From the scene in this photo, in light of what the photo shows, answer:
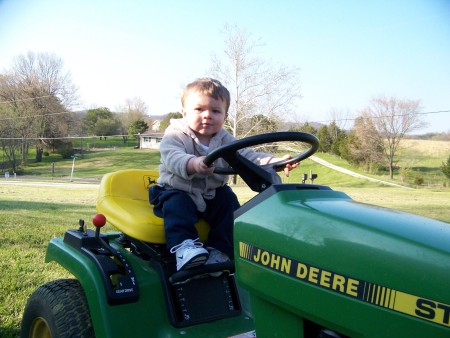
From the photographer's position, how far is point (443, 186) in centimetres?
3703

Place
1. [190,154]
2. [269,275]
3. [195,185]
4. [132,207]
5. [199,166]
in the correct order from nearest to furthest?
[269,275] < [199,166] < [190,154] < [195,185] < [132,207]

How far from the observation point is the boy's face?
2.38 metres

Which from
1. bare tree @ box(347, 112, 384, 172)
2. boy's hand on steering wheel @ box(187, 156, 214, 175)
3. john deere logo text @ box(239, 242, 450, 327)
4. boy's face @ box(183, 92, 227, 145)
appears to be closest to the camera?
john deere logo text @ box(239, 242, 450, 327)

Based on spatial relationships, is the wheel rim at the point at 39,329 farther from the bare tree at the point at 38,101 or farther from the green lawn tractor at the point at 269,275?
the bare tree at the point at 38,101

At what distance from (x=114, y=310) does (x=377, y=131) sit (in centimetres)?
5183

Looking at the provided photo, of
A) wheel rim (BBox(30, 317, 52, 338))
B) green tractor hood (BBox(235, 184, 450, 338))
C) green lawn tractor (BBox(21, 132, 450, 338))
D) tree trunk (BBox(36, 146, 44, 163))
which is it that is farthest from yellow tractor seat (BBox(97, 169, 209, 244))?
tree trunk (BBox(36, 146, 44, 163))

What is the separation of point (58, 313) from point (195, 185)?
0.92m

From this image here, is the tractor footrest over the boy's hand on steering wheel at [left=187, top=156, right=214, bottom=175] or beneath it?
beneath

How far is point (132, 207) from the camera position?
2627 mm

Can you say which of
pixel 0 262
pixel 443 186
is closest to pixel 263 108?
pixel 443 186

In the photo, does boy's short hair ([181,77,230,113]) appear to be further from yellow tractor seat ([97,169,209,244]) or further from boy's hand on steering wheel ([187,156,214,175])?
yellow tractor seat ([97,169,209,244])

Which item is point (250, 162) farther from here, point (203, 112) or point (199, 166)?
point (203, 112)

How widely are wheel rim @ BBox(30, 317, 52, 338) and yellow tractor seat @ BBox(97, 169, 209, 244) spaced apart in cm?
63

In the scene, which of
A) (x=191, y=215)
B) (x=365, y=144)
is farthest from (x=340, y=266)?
(x=365, y=144)
